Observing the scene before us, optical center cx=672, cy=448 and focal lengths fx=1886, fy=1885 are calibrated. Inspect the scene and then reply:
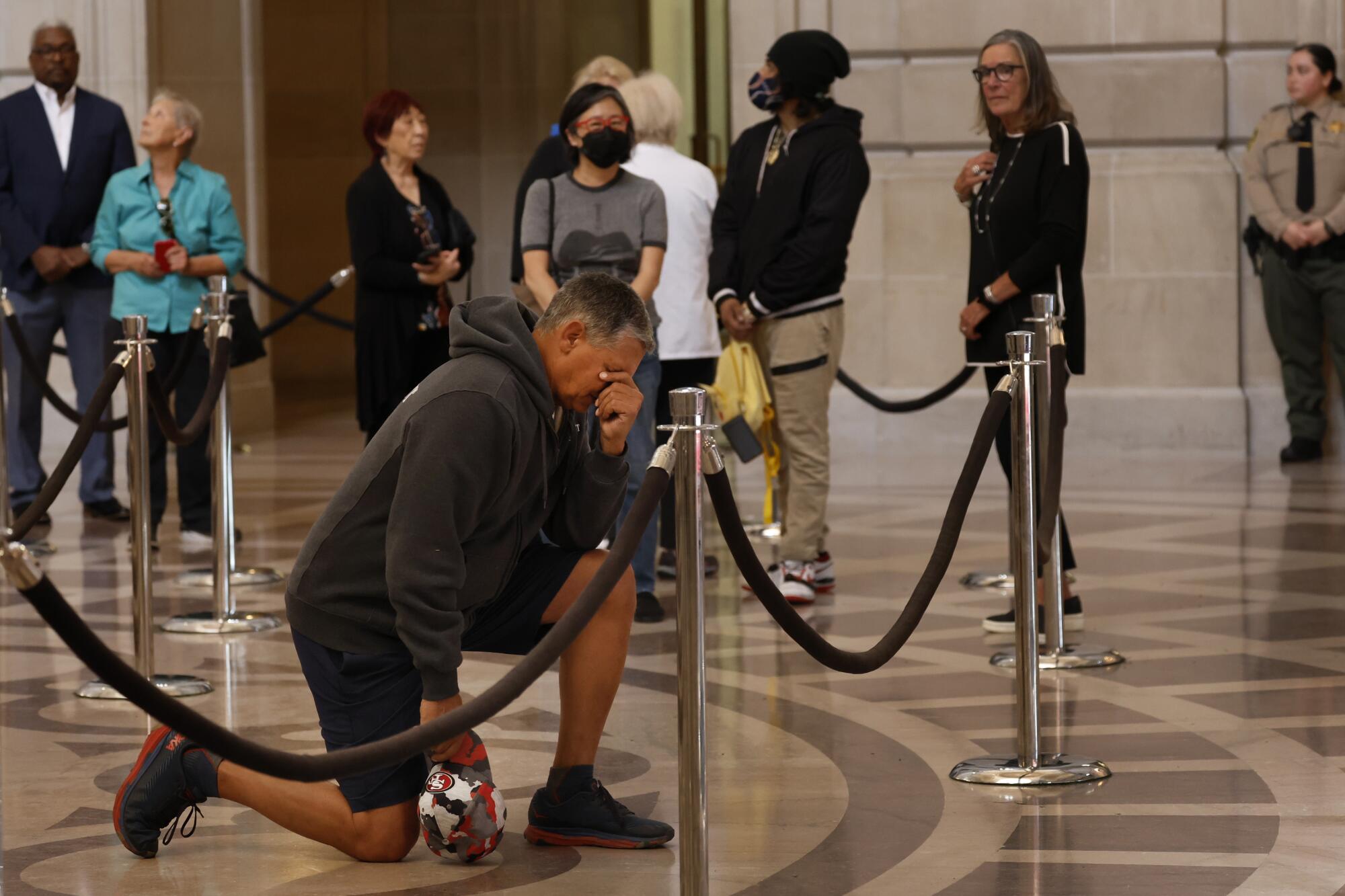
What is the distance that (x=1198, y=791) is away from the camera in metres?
4.64

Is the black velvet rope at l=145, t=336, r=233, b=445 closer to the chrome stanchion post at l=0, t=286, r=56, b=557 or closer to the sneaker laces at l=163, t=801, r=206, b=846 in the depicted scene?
the chrome stanchion post at l=0, t=286, r=56, b=557

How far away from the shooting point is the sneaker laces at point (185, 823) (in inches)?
170

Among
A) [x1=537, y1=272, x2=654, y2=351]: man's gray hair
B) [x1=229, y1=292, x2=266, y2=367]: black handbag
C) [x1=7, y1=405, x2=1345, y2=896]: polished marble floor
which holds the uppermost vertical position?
[x1=537, y1=272, x2=654, y2=351]: man's gray hair

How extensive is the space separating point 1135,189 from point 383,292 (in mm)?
5277

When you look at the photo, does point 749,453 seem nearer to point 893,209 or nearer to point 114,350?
point 114,350

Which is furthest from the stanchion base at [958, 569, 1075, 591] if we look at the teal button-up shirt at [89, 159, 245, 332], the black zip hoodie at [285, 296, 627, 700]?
the teal button-up shirt at [89, 159, 245, 332]

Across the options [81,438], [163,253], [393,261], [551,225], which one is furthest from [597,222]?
[163,253]

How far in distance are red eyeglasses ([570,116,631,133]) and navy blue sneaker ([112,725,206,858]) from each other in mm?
3030

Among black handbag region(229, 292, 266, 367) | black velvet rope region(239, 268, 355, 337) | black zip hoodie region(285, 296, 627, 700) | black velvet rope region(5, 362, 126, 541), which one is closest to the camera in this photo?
black zip hoodie region(285, 296, 627, 700)

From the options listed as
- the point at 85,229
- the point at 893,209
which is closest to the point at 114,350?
the point at 85,229

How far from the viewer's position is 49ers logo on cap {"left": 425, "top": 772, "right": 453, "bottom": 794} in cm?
404

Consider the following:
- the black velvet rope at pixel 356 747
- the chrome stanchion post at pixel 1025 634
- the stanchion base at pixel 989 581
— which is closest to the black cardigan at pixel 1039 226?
the stanchion base at pixel 989 581

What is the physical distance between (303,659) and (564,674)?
59cm

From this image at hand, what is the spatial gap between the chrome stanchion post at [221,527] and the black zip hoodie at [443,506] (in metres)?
2.72
